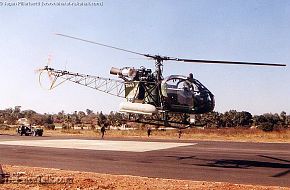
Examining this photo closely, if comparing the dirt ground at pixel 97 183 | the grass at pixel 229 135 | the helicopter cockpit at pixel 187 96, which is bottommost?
the dirt ground at pixel 97 183

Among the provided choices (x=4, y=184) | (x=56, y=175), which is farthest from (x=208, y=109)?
(x=4, y=184)

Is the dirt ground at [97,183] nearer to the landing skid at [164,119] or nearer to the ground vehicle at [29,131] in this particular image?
the landing skid at [164,119]

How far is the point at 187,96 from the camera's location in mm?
20281

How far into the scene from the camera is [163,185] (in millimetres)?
13195

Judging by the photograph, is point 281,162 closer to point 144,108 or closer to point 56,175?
point 144,108

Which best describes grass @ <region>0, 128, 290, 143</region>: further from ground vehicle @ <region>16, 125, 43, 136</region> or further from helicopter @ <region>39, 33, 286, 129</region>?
helicopter @ <region>39, 33, 286, 129</region>

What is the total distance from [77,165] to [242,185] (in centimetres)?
→ 968

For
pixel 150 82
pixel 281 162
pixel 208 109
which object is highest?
pixel 150 82

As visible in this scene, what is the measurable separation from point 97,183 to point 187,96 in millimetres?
8734

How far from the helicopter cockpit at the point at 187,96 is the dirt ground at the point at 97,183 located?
6727 millimetres

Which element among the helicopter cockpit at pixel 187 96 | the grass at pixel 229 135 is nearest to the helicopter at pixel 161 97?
the helicopter cockpit at pixel 187 96

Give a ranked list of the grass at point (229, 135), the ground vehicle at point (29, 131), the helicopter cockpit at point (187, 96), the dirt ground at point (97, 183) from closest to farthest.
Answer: the dirt ground at point (97, 183), the helicopter cockpit at point (187, 96), the grass at point (229, 135), the ground vehicle at point (29, 131)

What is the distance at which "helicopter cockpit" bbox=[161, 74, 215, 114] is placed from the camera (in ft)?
66.1

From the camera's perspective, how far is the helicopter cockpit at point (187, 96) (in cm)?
2014
